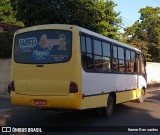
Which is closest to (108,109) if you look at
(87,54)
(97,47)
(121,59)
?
(97,47)

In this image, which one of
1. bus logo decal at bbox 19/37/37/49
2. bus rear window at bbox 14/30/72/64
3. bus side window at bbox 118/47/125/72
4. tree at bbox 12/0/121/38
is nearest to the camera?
bus rear window at bbox 14/30/72/64

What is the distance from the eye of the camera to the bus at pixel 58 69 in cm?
1028

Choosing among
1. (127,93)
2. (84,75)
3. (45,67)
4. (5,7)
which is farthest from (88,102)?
(5,7)

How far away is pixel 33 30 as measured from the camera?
36.6 ft

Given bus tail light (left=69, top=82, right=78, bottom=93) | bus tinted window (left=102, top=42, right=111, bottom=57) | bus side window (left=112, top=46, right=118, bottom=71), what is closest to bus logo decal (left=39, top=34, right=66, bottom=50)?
bus tail light (left=69, top=82, right=78, bottom=93)

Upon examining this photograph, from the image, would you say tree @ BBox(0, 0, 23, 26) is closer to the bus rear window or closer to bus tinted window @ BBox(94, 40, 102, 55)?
bus tinted window @ BBox(94, 40, 102, 55)

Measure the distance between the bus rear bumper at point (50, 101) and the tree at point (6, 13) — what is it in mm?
28094

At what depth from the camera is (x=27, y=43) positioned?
11.2 meters

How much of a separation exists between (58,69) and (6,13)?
3051 cm

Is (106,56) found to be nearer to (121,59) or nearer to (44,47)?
(121,59)

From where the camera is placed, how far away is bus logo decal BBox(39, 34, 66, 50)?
34.8ft

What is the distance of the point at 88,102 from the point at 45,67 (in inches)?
64.9

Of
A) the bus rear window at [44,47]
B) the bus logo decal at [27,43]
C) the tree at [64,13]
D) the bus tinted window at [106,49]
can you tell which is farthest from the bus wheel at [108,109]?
the tree at [64,13]

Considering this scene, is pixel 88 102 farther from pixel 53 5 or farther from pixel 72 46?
pixel 53 5
